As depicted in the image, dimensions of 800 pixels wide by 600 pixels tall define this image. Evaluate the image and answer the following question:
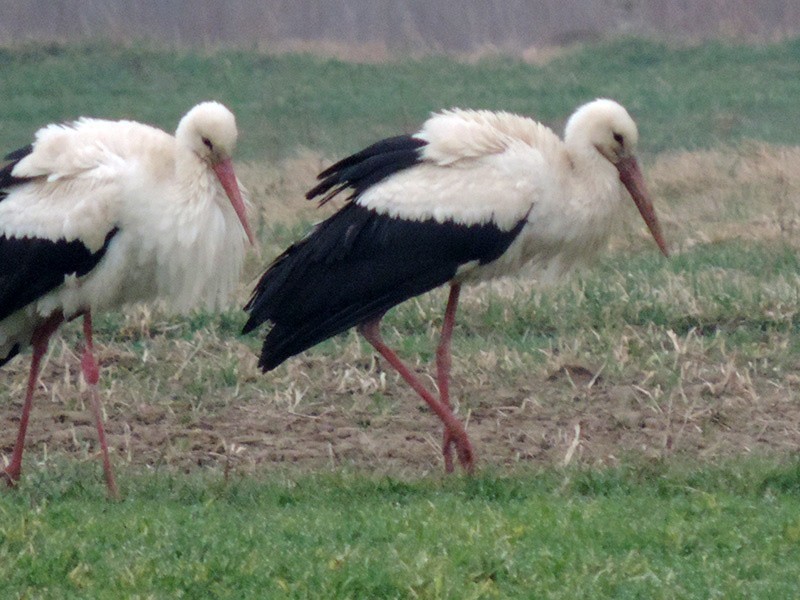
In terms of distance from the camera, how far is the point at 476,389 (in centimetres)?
702

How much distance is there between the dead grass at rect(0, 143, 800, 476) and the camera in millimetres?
6270

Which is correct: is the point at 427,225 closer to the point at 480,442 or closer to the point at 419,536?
the point at 480,442

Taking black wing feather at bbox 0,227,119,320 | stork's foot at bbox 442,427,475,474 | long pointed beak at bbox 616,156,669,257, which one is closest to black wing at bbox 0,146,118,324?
black wing feather at bbox 0,227,119,320

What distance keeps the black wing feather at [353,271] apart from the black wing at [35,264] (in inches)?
26.6

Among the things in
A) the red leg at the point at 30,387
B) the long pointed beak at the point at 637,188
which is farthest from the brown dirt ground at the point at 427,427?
the long pointed beak at the point at 637,188

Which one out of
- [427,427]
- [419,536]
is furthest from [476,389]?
[419,536]

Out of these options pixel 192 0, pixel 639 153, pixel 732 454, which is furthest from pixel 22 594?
pixel 192 0

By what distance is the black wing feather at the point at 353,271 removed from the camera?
6.07m

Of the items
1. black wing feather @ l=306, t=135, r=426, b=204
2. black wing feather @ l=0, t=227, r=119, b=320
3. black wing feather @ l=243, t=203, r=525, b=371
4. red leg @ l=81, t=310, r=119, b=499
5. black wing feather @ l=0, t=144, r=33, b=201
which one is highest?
black wing feather @ l=0, t=144, r=33, b=201

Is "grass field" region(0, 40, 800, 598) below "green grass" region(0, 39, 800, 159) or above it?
below

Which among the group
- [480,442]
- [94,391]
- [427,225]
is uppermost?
[427,225]

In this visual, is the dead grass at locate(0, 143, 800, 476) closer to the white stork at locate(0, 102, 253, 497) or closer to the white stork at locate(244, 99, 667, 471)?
the white stork at locate(244, 99, 667, 471)

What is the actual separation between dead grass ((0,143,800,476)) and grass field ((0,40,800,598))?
15 mm

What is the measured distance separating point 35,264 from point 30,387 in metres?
0.54
